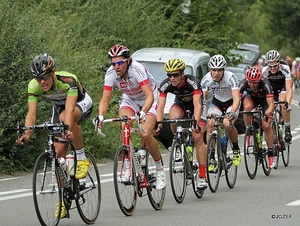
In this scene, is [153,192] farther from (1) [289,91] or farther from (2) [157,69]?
(2) [157,69]

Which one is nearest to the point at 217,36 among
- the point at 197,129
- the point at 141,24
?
the point at 141,24

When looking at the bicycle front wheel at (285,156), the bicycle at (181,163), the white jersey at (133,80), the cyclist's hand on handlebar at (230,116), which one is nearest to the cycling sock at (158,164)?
the bicycle at (181,163)

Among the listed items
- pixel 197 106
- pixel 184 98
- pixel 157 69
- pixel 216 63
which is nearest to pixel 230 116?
pixel 216 63

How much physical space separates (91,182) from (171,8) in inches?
741

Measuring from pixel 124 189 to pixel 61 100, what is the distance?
1.31 m

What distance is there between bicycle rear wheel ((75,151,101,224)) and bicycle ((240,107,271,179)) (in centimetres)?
479

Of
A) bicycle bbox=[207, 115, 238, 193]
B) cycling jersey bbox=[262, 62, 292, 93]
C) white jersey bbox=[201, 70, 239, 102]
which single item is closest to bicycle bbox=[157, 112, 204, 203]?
bicycle bbox=[207, 115, 238, 193]

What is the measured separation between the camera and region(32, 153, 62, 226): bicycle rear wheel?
943 centimetres

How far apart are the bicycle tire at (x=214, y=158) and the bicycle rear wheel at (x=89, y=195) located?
2886 millimetres

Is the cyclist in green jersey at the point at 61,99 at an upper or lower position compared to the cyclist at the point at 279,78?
lower

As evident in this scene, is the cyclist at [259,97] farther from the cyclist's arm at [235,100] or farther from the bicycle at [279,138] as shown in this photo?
the cyclist's arm at [235,100]

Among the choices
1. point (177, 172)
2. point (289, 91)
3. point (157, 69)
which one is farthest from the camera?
point (157, 69)

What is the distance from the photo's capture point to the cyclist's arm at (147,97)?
11023 millimetres

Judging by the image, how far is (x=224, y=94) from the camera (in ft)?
47.4
